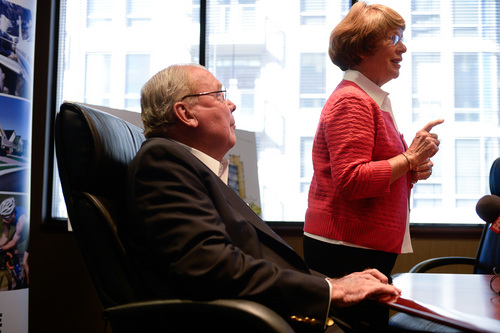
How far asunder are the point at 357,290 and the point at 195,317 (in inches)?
14.4

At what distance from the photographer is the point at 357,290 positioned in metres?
1.16

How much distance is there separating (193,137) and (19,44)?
1803 millimetres

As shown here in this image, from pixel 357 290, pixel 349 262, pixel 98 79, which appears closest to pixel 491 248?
pixel 349 262

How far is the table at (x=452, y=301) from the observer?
33.6 inches

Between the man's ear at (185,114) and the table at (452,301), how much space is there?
70cm

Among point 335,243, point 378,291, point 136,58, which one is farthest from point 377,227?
point 136,58

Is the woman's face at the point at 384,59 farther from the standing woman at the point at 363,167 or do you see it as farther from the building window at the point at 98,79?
the building window at the point at 98,79

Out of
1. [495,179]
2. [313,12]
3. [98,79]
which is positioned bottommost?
[495,179]

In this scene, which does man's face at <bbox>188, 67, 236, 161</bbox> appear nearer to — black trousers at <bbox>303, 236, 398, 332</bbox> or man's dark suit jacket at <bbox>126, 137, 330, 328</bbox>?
man's dark suit jacket at <bbox>126, 137, 330, 328</bbox>

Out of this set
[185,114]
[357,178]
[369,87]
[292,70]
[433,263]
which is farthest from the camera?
[292,70]

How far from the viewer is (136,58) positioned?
377cm

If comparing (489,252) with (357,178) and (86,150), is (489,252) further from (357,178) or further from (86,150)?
(86,150)

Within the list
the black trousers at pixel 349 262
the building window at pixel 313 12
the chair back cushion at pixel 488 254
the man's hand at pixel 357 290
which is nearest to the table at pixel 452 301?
the man's hand at pixel 357 290

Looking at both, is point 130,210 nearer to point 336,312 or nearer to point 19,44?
point 336,312
